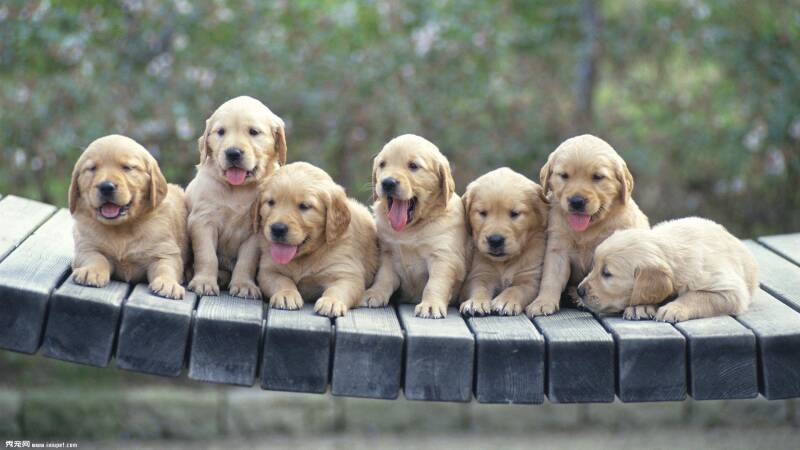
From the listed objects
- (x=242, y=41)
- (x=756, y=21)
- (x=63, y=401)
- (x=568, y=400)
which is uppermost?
(x=756, y=21)

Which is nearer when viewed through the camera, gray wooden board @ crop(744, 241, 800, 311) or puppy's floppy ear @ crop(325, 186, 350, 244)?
puppy's floppy ear @ crop(325, 186, 350, 244)

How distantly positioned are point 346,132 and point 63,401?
3.26 m

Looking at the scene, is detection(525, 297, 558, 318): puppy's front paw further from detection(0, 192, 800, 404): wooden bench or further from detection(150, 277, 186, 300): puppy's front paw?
detection(150, 277, 186, 300): puppy's front paw

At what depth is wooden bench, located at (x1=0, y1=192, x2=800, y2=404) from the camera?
16.8 feet

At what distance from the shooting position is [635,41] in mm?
10797

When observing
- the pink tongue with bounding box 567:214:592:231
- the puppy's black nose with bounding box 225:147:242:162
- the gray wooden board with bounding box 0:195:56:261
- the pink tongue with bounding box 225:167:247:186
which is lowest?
the gray wooden board with bounding box 0:195:56:261

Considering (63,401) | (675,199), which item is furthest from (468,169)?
(63,401)

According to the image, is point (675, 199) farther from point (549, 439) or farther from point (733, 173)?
point (549, 439)

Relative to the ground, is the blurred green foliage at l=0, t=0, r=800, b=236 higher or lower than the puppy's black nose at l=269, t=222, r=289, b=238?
higher

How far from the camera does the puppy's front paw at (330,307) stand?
5.42 metres

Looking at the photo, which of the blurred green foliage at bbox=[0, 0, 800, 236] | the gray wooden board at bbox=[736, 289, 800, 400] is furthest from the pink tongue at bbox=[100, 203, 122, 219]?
the blurred green foliage at bbox=[0, 0, 800, 236]

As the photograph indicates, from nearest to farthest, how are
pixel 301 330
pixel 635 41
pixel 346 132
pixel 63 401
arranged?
pixel 301 330 → pixel 63 401 → pixel 346 132 → pixel 635 41

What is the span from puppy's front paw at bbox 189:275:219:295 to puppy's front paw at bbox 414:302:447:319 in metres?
1.02

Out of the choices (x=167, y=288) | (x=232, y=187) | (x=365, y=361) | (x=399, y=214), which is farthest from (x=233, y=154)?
(x=365, y=361)
